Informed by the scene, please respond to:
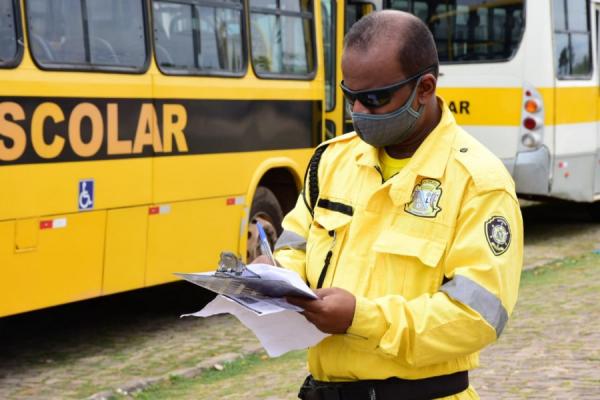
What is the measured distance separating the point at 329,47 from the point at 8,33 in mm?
4649

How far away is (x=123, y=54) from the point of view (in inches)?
327

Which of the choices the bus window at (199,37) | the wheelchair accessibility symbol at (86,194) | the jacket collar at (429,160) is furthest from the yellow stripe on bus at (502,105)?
the jacket collar at (429,160)

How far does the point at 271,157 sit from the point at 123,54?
6.58 feet

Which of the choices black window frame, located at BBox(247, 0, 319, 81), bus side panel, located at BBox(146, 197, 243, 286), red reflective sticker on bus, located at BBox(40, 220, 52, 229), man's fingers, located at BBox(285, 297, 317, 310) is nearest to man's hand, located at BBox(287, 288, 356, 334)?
man's fingers, located at BBox(285, 297, 317, 310)

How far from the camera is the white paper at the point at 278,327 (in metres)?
2.93

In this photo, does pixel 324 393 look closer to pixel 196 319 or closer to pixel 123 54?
pixel 123 54

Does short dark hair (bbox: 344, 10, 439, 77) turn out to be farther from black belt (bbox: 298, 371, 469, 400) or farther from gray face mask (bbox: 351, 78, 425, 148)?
black belt (bbox: 298, 371, 469, 400)

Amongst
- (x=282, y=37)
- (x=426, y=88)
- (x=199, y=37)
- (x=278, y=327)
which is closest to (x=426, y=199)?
(x=426, y=88)

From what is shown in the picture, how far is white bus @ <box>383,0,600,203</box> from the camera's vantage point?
44.7 ft

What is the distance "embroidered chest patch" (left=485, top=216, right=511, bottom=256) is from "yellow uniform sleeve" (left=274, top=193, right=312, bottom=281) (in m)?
0.59

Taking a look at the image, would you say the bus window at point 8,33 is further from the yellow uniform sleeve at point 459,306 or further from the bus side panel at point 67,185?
the yellow uniform sleeve at point 459,306

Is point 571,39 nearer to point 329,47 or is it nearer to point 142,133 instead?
point 329,47

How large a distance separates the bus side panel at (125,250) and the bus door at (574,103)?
6816 millimetres

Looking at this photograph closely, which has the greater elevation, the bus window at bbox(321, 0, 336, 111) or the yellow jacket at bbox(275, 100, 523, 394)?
the bus window at bbox(321, 0, 336, 111)
